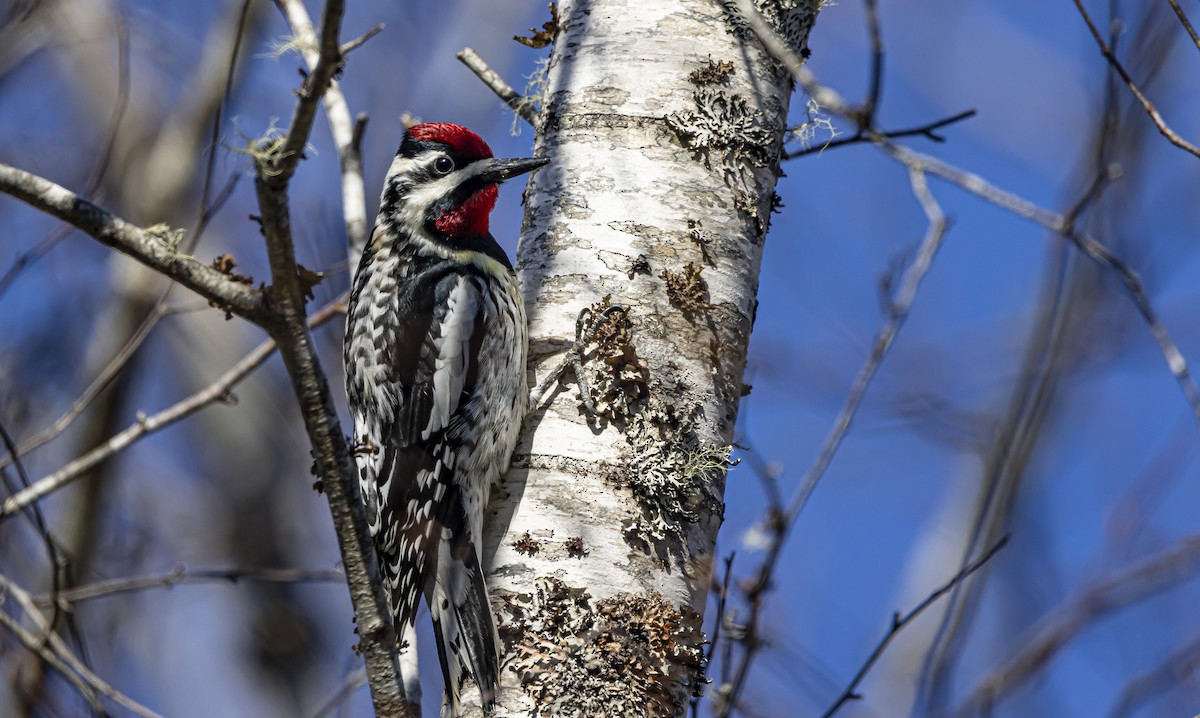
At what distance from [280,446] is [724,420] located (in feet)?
15.5

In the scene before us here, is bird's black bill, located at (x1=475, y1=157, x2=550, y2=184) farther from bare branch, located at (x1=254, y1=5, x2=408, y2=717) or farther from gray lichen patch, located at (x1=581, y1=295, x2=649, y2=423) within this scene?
bare branch, located at (x1=254, y1=5, x2=408, y2=717)

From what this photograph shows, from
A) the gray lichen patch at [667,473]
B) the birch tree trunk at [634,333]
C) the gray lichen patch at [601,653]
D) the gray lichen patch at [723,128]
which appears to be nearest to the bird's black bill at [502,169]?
the birch tree trunk at [634,333]

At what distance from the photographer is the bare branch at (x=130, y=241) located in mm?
1647

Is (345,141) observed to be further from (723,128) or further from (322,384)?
(322,384)

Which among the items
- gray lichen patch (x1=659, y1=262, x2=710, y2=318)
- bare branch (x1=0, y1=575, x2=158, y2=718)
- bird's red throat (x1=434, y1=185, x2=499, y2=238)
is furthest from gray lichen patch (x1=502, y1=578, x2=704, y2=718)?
bird's red throat (x1=434, y1=185, x2=499, y2=238)

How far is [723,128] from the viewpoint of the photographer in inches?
104

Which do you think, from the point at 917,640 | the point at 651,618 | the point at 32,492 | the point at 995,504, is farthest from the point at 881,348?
the point at 917,640

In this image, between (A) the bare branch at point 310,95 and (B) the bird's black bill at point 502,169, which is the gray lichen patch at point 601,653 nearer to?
(A) the bare branch at point 310,95

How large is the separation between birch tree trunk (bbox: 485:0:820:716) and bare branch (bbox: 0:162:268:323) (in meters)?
0.90

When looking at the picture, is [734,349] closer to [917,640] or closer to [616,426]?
[616,426]

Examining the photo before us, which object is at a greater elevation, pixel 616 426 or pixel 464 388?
pixel 464 388

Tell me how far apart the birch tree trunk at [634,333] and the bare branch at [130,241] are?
895 mm

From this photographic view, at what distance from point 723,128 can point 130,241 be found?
1421 mm

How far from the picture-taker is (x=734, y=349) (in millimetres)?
2578
